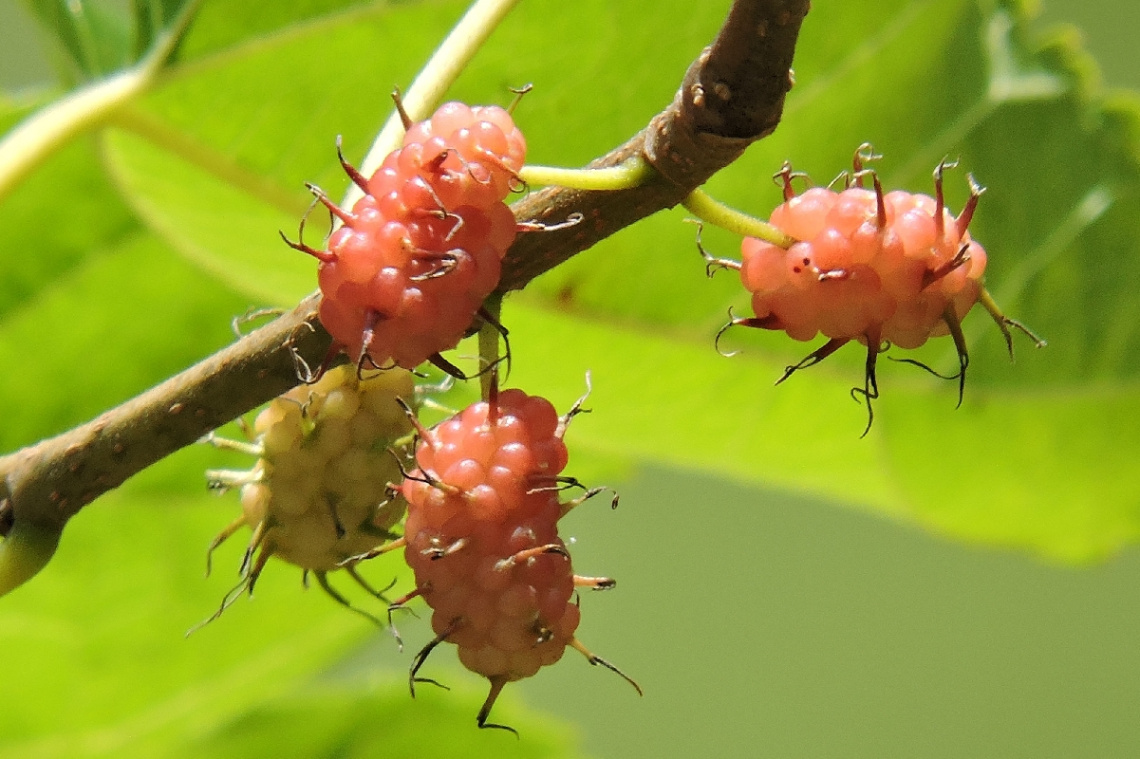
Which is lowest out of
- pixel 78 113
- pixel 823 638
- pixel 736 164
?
pixel 823 638

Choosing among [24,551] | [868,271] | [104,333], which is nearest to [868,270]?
[868,271]

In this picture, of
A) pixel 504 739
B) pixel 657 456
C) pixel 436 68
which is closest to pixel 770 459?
pixel 657 456

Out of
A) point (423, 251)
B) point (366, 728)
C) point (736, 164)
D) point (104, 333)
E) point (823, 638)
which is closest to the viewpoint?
point (423, 251)

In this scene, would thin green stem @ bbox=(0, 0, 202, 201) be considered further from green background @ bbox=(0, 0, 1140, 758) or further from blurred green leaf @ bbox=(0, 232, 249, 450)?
green background @ bbox=(0, 0, 1140, 758)

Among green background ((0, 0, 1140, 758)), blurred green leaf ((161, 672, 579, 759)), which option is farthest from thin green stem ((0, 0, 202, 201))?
green background ((0, 0, 1140, 758))

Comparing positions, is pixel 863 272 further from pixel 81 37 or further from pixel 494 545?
pixel 81 37
